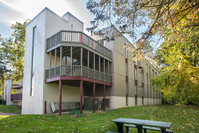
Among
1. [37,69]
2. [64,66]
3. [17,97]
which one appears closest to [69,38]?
[64,66]

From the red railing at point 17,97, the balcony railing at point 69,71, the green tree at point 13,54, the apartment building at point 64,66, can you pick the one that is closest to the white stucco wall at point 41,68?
the apartment building at point 64,66

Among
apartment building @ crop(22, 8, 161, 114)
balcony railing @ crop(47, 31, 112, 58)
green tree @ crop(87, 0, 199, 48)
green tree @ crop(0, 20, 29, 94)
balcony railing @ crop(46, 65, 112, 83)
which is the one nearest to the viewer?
green tree @ crop(87, 0, 199, 48)

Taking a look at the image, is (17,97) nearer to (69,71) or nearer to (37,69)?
(37,69)

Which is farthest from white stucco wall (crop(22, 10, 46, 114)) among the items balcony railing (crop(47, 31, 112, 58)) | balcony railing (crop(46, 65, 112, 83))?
balcony railing (crop(47, 31, 112, 58))

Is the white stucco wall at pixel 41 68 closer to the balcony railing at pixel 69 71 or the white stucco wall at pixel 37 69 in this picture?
the white stucco wall at pixel 37 69

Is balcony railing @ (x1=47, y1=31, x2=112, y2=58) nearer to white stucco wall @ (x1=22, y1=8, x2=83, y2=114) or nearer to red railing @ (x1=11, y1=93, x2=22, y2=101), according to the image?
white stucco wall @ (x1=22, y1=8, x2=83, y2=114)

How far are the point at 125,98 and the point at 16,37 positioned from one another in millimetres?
20354

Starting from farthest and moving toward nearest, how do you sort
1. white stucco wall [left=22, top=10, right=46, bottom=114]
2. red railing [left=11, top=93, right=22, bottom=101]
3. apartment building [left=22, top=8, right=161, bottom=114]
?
red railing [left=11, top=93, right=22, bottom=101], white stucco wall [left=22, top=10, right=46, bottom=114], apartment building [left=22, top=8, right=161, bottom=114]

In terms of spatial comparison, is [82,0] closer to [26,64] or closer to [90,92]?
[26,64]

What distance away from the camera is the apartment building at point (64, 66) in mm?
13570

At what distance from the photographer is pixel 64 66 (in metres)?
13.1

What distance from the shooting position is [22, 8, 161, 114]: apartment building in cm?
1357

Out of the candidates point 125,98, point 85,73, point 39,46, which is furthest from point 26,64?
point 125,98

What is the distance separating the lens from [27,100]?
1614 centimetres
